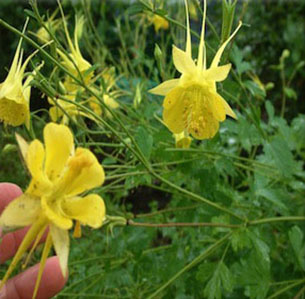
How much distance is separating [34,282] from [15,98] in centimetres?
26

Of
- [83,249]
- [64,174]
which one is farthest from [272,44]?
[64,174]

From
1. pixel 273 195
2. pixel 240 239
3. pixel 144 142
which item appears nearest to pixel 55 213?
pixel 144 142

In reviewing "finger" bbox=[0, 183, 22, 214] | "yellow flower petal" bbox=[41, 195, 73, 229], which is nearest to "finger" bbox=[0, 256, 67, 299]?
"finger" bbox=[0, 183, 22, 214]

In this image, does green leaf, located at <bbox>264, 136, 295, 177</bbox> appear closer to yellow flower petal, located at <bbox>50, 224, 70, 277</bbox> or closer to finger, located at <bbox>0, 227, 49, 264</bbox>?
finger, located at <bbox>0, 227, 49, 264</bbox>

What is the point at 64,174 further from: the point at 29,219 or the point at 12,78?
the point at 12,78

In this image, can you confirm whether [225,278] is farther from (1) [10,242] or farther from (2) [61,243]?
(2) [61,243]

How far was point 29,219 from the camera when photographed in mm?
523

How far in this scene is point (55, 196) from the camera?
55cm

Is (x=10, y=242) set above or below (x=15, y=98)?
below

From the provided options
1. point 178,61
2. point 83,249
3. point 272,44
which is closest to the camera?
point 178,61

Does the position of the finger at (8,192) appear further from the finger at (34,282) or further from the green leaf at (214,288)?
the green leaf at (214,288)

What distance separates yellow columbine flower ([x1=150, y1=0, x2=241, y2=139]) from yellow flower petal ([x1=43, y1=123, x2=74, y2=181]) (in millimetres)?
201

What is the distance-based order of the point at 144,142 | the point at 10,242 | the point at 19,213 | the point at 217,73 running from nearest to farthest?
the point at 19,213 → the point at 217,73 → the point at 10,242 → the point at 144,142

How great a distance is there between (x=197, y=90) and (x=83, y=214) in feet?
0.87
